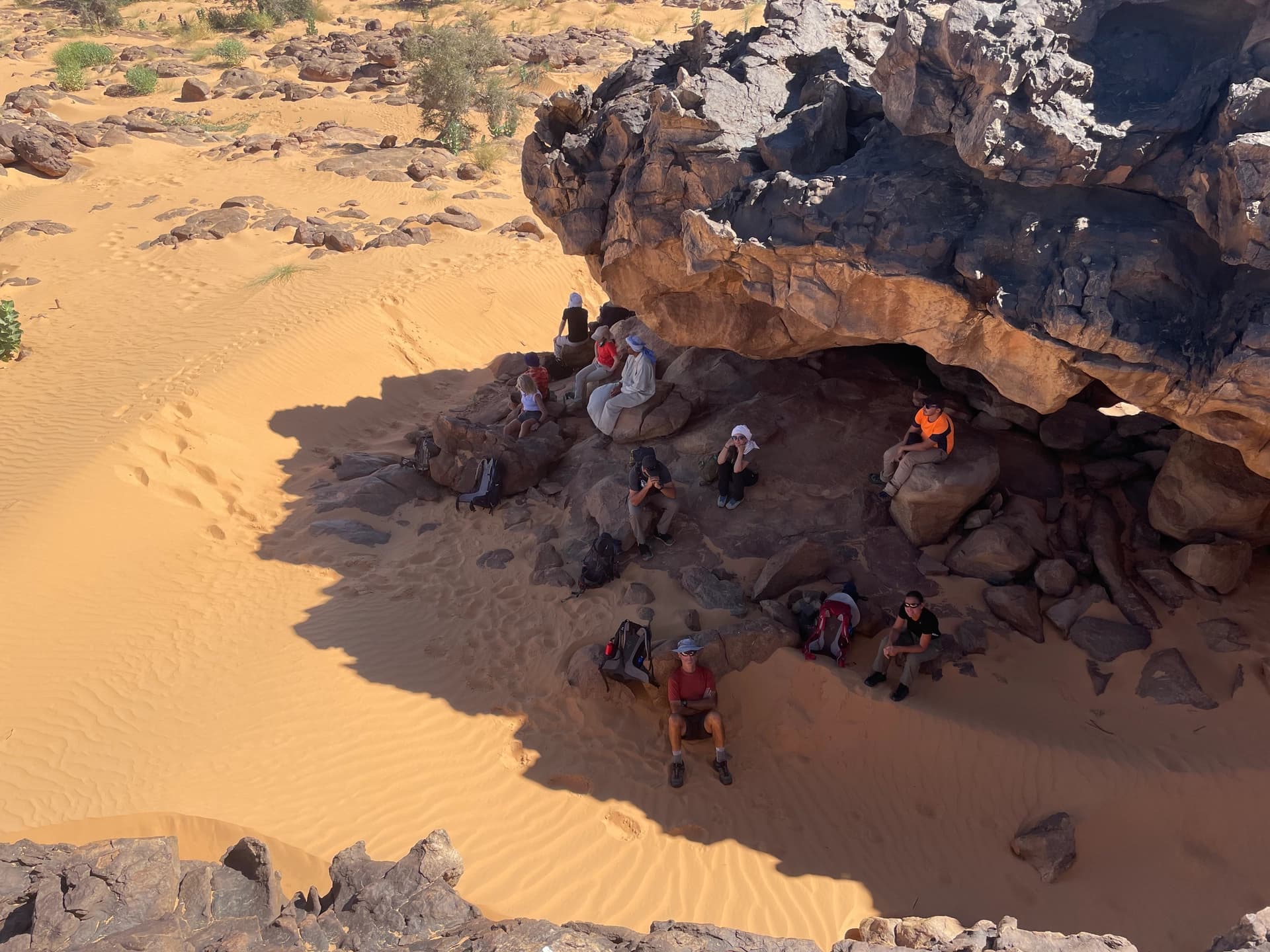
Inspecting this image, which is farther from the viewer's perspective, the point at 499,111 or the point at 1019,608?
the point at 499,111

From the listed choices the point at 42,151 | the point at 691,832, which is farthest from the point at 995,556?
the point at 42,151

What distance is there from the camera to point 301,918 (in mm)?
4160

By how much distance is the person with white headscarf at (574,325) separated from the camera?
1143 centimetres

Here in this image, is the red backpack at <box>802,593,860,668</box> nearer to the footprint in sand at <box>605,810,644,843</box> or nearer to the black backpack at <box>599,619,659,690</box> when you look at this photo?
the black backpack at <box>599,619,659,690</box>

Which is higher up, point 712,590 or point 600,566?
point 712,590

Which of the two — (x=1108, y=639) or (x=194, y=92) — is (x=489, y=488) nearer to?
(x=1108, y=639)

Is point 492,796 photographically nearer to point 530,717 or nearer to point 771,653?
point 530,717

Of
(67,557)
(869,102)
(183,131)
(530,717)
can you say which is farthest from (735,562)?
(183,131)

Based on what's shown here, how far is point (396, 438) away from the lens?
11.8m

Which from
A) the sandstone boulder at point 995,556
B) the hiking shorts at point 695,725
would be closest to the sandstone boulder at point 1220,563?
the sandstone boulder at point 995,556

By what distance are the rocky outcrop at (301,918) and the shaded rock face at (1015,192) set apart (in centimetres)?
343

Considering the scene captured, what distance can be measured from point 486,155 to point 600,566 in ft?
52.1

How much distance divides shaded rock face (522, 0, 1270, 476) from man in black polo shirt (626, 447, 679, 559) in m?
1.85

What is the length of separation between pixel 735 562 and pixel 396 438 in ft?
20.2
